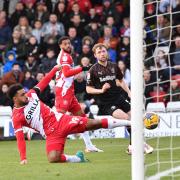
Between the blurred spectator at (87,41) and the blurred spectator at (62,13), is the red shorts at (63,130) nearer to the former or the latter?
the blurred spectator at (87,41)

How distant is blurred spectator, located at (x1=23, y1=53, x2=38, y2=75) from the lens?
21058mm

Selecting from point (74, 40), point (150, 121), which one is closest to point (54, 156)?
point (150, 121)

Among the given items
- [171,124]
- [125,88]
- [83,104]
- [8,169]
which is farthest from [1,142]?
[8,169]

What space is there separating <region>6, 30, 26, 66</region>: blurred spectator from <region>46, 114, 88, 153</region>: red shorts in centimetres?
959

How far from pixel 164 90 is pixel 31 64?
405cm

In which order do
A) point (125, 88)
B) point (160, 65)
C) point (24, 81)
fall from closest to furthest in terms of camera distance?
point (125, 88), point (160, 65), point (24, 81)

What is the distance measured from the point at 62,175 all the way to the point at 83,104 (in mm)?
8757

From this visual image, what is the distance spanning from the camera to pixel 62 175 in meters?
10.6

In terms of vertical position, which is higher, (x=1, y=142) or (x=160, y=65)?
(x=160, y=65)

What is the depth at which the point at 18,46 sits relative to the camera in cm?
2186

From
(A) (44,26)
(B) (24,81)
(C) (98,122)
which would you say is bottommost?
(C) (98,122)

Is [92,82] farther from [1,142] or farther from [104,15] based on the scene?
[104,15]

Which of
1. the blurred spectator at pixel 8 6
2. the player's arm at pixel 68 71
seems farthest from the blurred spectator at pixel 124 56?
the player's arm at pixel 68 71

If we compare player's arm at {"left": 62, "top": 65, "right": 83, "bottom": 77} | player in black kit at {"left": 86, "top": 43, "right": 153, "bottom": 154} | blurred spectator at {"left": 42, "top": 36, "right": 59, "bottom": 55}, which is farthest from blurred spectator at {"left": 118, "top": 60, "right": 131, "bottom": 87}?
player in black kit at {"left": 86, "top": 43, "right": 153, "bottom": 154}
